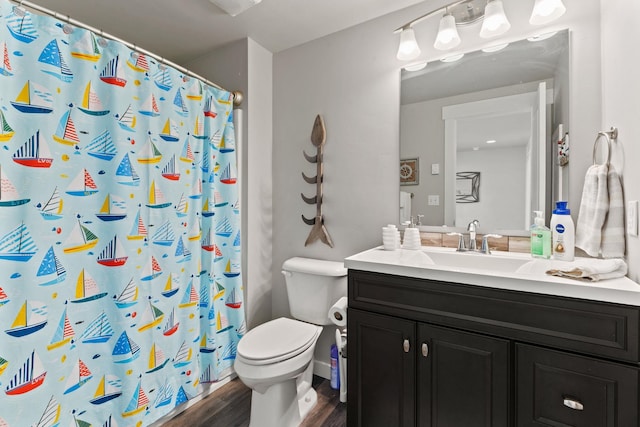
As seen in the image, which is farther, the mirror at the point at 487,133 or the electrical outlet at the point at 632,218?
the mirror at the point at 487,133

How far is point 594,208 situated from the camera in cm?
116

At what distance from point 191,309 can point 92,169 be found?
2.88 feet

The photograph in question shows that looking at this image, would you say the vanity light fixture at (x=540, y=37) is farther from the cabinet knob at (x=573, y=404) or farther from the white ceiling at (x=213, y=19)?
the cabinet knob at (x=573, y=404)

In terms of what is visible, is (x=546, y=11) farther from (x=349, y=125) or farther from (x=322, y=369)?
(x=322, y=369)

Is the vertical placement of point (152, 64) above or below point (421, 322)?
above

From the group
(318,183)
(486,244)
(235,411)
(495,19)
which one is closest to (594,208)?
(486,244)

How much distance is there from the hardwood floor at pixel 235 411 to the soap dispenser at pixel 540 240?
4.27 feet

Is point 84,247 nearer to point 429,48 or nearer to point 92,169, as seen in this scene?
point 92,169

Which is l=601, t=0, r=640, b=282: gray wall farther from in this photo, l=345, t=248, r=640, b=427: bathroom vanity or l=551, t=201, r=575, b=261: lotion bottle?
l=345, t=248, r=640, b=427: bathroom vanity

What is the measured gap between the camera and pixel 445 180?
1646 mm

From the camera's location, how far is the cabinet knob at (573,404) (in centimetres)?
94

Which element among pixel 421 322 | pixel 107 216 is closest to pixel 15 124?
pixel 107 216

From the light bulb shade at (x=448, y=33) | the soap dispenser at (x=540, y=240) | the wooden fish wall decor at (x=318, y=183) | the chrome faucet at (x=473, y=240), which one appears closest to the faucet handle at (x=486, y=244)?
the chrome faucet at (x=473, y=240)

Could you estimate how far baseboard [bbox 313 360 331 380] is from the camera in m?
2.04
